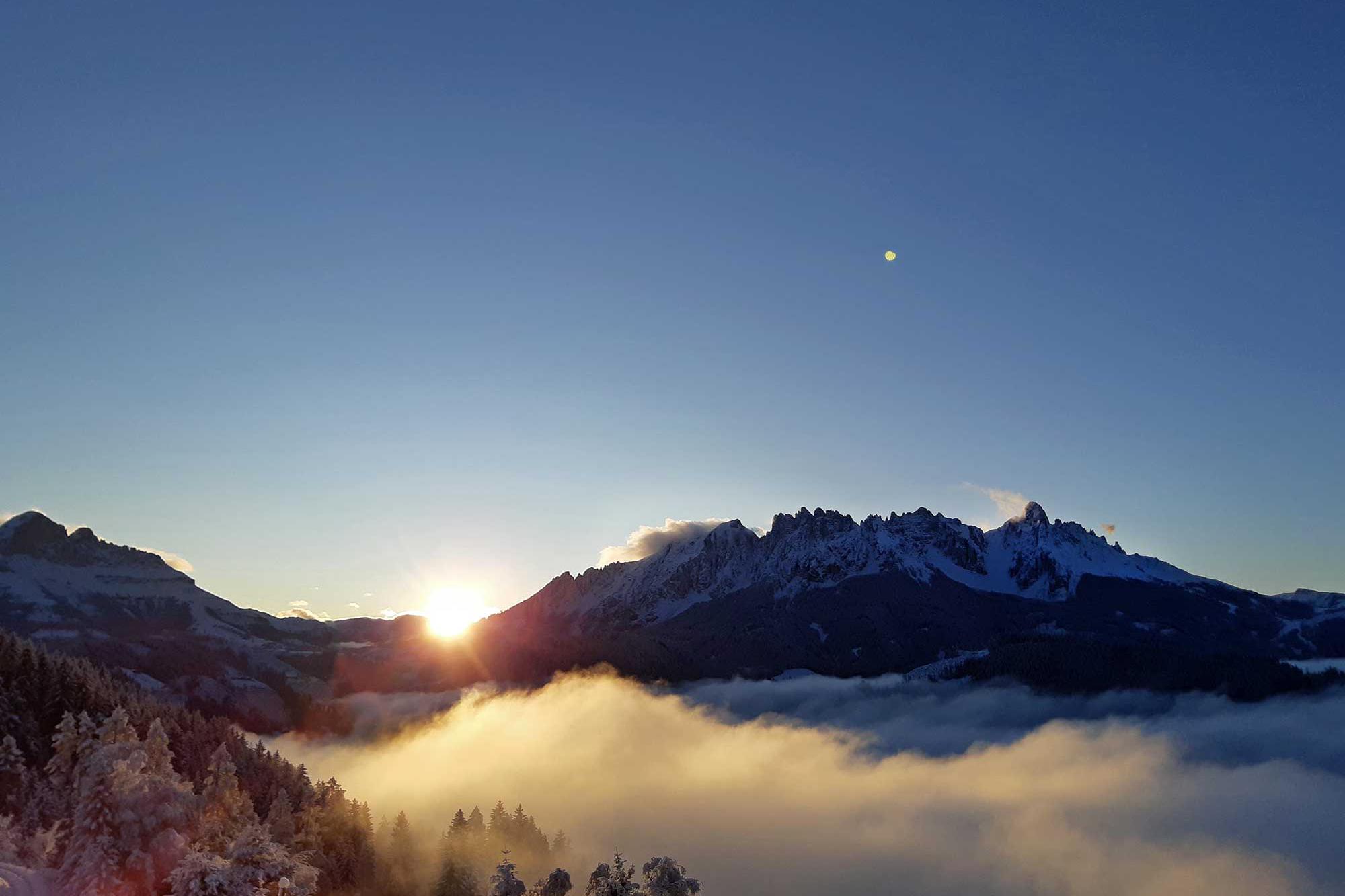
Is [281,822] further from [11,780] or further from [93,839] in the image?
[93,839]

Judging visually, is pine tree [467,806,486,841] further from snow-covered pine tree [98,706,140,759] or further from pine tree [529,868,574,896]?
snow-covered pine tree [98,706,140,759]

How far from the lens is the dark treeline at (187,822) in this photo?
4922cm

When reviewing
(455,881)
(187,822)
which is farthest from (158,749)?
(455,881)

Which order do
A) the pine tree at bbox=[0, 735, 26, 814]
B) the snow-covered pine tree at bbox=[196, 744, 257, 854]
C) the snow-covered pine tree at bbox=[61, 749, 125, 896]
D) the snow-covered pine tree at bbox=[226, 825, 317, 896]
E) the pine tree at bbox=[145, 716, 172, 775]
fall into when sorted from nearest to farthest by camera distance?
the snow-covered pine tree at bbox=[226, 825, 317, 896], the snow-covered pine tree at bbox=[61, 749, 125, 896], the pine tree at bbox=[145, 716, 172, 775], the snow-covered pine tree at bbox=[196, 744, 257, 854], the pine tree at bbox=[0, 735, 26, 814]

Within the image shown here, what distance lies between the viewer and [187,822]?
52625mm

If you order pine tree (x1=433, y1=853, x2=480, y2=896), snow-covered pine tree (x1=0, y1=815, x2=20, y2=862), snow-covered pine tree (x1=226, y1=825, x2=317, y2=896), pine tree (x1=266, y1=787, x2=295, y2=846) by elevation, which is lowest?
pine tree (x1=433, y1=853, x2=480, y2=896)

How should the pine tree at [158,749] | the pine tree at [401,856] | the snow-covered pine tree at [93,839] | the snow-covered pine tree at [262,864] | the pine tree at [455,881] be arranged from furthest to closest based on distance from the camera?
the pine tree at [401,856], the pine tree at [455,881], the pine tree at [158,749], the snow-covered pine tree at [93,839], the snow-covered pine tree at [262,864]

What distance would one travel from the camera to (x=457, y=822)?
174m

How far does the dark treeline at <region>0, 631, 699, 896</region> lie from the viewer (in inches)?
1938

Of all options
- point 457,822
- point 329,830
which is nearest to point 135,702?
point 329,830

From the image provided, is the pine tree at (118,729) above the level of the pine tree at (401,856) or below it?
above

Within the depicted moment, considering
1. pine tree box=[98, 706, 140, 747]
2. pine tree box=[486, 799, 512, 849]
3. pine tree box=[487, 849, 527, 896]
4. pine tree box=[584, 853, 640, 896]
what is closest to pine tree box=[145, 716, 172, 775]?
pine tree box=[98, 706, 140, 747]

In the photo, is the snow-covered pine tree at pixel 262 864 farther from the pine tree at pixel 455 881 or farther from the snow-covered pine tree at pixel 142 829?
the pine tree at pixel 455 881

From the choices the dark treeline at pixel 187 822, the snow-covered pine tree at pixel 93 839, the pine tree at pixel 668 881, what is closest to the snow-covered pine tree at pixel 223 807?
the dark treeline at pixel 187 822
